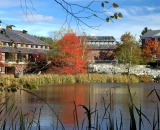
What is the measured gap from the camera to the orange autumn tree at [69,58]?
117ft

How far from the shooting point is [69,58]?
118 feet

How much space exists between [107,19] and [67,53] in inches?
1294

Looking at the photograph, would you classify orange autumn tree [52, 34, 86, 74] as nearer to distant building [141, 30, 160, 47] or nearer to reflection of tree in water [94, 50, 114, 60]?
reflection of tree in water [94, 50, 114, 60]

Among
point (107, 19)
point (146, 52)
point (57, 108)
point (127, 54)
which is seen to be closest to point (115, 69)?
point (127, 54)

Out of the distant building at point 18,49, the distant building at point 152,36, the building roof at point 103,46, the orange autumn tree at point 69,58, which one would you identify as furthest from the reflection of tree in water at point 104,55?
the orange autumn tree at point 69,58

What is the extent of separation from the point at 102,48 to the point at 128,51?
16.6m

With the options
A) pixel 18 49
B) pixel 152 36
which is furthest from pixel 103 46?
pixel 18 49

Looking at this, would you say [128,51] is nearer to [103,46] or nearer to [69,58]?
[69,58]

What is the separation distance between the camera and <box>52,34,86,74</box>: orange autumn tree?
35.7 m

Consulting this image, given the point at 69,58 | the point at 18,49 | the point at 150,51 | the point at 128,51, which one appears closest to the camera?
the point at 18,49

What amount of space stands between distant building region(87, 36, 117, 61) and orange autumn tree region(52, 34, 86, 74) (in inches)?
816

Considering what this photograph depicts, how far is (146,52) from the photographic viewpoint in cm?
5338

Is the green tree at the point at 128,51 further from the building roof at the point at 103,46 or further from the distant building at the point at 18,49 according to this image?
the distant building at the point at 18,49

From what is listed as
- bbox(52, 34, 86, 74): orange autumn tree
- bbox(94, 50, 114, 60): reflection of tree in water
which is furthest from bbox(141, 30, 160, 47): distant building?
bbox(52, 34, 86, 74): orange autumn tree
